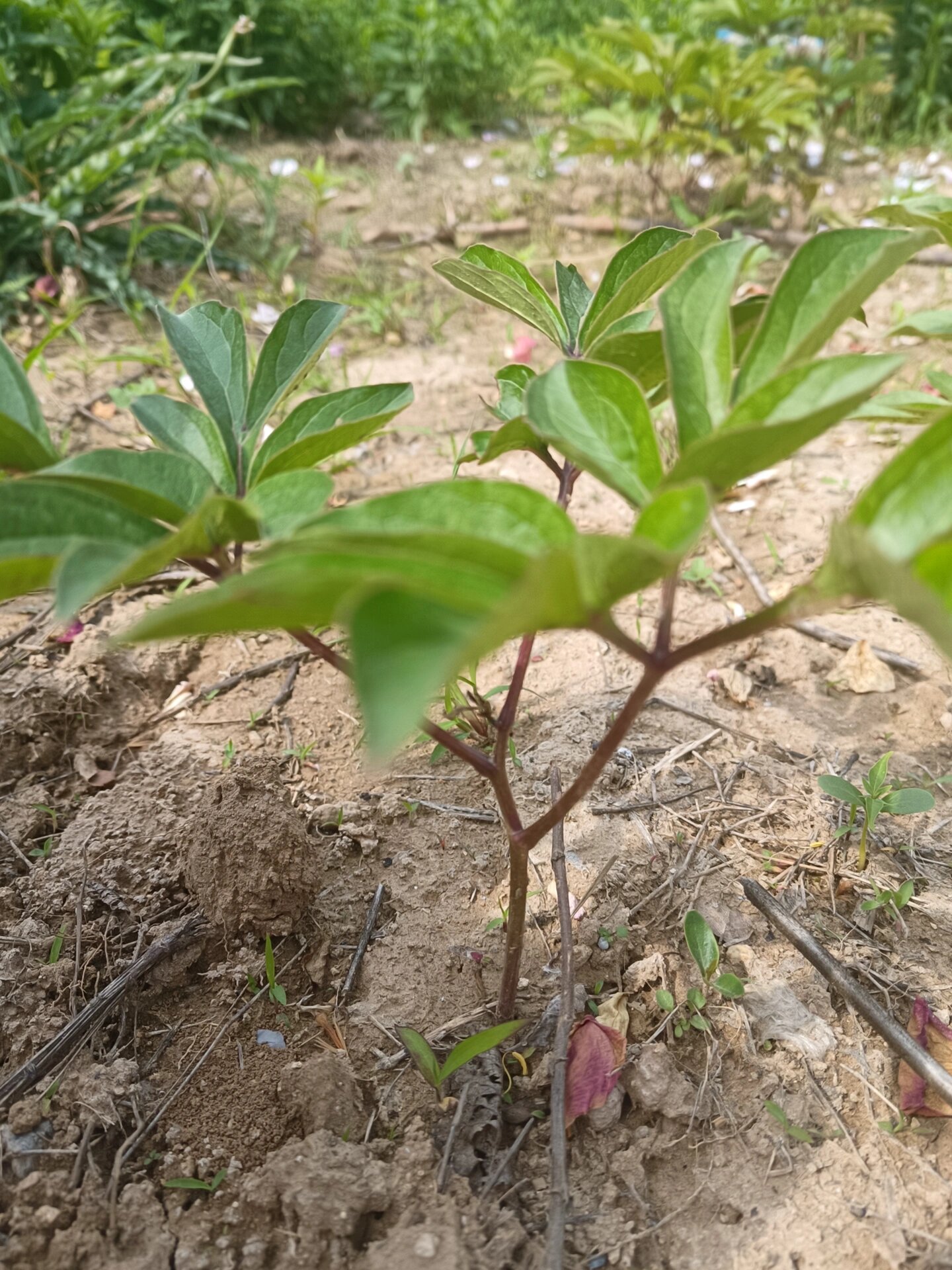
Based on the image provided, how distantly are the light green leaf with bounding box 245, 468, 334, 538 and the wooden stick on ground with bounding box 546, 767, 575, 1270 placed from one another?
535mm

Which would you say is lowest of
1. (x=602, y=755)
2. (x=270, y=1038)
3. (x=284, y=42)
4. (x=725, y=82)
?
(x=270, y=1038)

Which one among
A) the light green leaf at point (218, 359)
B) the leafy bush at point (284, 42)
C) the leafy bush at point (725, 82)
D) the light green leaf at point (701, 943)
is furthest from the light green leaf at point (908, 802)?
the leafy bush at point (284, 42)

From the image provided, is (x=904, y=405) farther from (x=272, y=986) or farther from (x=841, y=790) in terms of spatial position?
(x=272, y=986)

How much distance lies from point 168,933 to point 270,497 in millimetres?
859

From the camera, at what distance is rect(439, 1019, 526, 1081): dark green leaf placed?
1.06 m

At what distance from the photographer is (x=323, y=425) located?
2.94 feet

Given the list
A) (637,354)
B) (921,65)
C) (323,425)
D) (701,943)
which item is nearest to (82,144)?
(323,425)

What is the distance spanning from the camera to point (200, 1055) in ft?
3.98

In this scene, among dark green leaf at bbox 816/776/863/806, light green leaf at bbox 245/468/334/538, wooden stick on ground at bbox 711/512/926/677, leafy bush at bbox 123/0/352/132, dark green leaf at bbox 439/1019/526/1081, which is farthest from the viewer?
leafy bush at bbox 123/0/352/132

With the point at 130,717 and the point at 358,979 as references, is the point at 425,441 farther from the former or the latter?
the point at 358,979

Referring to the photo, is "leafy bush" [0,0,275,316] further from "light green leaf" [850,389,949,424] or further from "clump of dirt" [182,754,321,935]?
"light green leaf" [850,389,949,424]

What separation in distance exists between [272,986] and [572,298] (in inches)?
39.4

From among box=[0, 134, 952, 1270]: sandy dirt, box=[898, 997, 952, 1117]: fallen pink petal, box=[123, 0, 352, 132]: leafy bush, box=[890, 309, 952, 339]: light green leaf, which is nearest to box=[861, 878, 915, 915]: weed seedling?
box=[0, 134, 952, 1270]: sandy dirt

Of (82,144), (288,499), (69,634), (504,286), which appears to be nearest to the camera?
(288,499)
